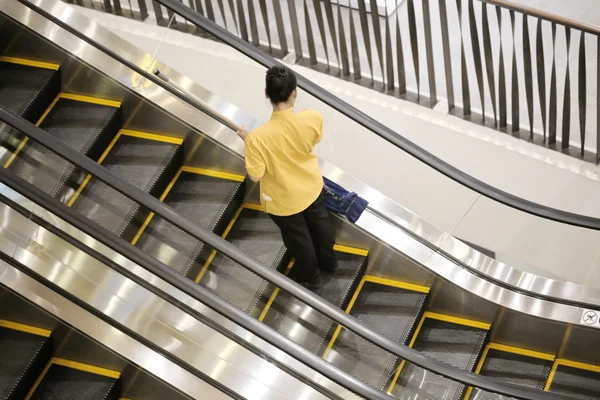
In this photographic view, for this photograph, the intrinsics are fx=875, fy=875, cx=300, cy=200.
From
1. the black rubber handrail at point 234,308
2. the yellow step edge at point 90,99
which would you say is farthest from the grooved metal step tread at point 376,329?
the yellow step edge at point 90,99

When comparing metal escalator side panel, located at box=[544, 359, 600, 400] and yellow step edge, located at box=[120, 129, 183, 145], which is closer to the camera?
metal escalator side panel, located at box=[544, 359, 600, 400]

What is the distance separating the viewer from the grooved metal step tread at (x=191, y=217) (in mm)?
5094

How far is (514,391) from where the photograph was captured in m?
4.21

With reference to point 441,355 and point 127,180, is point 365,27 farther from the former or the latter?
point 441,355

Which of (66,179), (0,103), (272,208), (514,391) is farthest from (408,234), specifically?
(0,103)

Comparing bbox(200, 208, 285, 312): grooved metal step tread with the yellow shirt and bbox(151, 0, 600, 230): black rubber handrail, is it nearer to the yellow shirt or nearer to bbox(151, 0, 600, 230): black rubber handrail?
the yellow shirt

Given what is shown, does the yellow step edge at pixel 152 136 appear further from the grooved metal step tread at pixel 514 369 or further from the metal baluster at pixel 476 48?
the grooved metal step tread at pixel 514 369

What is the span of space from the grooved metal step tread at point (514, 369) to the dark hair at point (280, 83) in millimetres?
2204

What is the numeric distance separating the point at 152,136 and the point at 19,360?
65.9 inches

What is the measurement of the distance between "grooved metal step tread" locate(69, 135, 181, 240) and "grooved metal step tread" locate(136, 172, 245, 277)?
0.10 m

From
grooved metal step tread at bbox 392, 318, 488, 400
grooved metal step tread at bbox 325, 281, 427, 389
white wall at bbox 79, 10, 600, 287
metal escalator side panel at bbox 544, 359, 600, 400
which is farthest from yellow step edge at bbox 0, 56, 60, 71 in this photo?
metal escalator side panel at bbox 544, 359, 600, 400

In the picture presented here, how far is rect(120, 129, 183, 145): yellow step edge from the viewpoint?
553 centimetres

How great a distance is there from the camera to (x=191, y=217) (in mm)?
5312

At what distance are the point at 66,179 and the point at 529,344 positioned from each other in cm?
296
